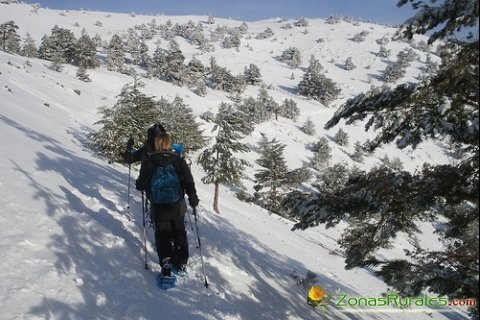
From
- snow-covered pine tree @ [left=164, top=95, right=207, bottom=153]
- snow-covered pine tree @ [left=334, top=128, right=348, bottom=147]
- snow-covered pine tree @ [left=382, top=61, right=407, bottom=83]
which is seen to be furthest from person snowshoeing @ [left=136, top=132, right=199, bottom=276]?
snow-covered pine tree @ [left=382, top=61, right=407, bottom=83]

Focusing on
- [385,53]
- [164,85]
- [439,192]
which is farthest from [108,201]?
[385,53]

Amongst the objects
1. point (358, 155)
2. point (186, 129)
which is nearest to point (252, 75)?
point (358, 155)

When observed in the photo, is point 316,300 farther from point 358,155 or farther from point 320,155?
point 358,155

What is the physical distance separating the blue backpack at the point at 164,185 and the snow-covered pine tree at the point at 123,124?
13.0 metres

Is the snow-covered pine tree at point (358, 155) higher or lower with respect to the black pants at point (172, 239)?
higher

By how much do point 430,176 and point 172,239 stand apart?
14.1 ft

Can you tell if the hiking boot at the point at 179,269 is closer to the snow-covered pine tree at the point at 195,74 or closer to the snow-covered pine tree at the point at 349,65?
the snow-covered pine tree at the point at 195,74

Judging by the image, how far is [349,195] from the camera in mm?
6270

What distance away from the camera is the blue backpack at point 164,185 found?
622 cm

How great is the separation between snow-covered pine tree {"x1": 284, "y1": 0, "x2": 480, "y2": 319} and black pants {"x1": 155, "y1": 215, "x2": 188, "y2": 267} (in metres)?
2.09

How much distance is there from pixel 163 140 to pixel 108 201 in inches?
132

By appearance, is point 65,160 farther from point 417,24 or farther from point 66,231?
point 417,24

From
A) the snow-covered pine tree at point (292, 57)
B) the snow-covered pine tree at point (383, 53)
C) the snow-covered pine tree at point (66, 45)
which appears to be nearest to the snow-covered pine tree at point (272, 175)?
the snow-covered pine tree at point (66, 45)

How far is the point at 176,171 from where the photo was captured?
635 centimetres
